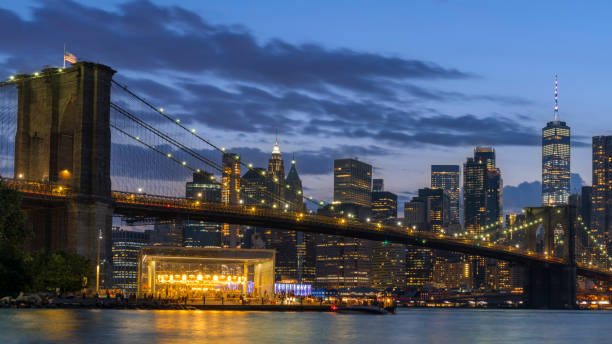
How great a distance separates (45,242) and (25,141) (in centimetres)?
942

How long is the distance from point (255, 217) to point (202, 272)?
25.3 feet

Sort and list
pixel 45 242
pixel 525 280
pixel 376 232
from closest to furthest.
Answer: pixel 45 242
pixel 376 232
pixel 525 280

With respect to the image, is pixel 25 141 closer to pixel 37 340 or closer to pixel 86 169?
pixel 86 169

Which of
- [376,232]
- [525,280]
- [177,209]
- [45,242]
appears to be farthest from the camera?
[525,280]

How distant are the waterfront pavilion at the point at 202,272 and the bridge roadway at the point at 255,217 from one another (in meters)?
3.64

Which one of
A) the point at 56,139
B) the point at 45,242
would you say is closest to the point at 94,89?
the point at 56,139

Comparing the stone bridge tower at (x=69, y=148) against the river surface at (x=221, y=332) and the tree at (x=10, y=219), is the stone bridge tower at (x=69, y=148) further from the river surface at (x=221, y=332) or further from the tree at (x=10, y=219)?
the tree at (x=10, y=219)

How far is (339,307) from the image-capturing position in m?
93.2

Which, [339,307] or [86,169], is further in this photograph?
[339,307]

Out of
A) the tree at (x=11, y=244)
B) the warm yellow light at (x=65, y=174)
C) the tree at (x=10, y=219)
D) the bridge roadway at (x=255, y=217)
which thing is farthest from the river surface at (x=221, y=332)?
the warm yellow light at (x=65, y=174)

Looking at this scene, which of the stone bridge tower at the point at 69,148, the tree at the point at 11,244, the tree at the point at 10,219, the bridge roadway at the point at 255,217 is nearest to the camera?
the tree at the point at 10,219

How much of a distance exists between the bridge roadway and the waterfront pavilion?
3.64 meters

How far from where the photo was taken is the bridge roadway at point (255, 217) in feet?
255

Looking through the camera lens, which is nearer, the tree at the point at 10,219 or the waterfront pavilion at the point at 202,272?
the tree at the point at 10,219
